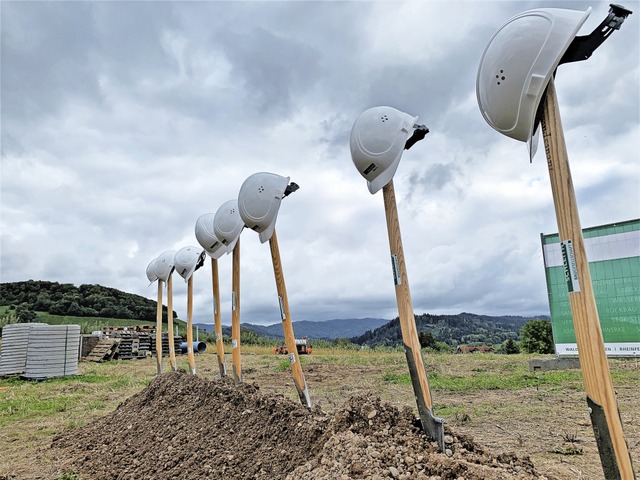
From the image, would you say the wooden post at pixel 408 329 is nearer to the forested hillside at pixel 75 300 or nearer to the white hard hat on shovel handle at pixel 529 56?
the white hard hat on shovel handle at pixel 529 56

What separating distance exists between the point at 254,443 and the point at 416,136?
9.60ft

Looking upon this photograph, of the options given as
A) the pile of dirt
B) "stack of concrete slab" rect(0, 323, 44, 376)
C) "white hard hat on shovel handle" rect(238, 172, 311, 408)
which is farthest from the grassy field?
A: "white hard hat on shovel handle" rect(238, 172, 311, 408)

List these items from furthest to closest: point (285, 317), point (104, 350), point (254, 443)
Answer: point (104, 350) → point (285, 317) → point (254, 443)

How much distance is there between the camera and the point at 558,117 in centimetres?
243

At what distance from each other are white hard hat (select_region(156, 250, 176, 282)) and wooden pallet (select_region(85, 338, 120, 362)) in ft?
41.3

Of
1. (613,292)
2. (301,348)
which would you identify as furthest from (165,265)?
(301,348)

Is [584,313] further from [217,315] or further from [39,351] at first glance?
[39,351]

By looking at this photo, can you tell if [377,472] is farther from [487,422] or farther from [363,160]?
[487,422]

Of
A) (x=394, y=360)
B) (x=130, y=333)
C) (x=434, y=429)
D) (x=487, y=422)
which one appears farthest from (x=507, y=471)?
(x=130, y=333)

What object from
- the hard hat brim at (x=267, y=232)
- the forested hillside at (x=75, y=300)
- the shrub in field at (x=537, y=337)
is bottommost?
the shrub in field at (x=537, y=337)

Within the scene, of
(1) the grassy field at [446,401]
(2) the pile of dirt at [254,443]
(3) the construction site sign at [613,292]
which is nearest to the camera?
(2) the pile of dirt at [254,443]

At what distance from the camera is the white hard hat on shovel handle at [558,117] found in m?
2.22

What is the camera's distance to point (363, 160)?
3.64 metres

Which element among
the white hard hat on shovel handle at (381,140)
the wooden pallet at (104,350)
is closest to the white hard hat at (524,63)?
the white hard hat on shovel handle at (381,140)
